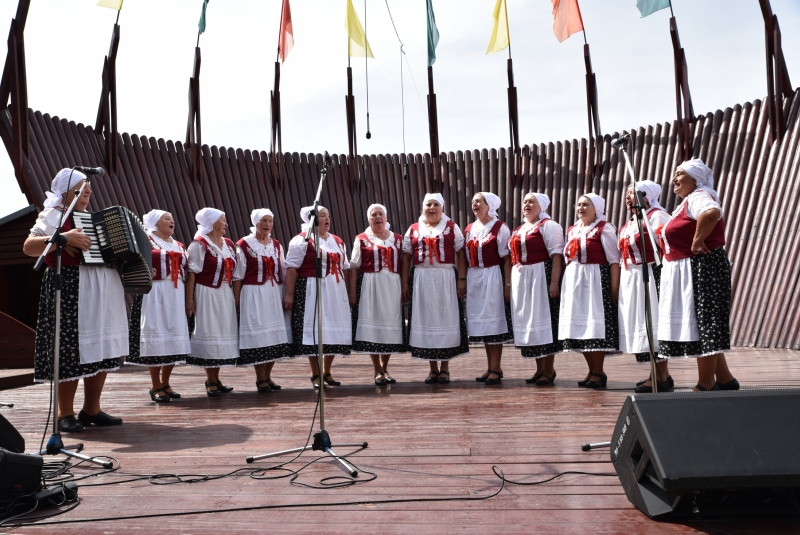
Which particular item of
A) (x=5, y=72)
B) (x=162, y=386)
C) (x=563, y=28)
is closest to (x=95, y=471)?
(x=162, y=386)

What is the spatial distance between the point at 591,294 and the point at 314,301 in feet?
7.14

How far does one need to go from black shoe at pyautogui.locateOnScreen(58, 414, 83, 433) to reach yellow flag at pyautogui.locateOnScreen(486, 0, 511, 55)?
9274 millimetres

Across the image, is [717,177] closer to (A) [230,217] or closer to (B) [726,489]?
(A) [230,217]

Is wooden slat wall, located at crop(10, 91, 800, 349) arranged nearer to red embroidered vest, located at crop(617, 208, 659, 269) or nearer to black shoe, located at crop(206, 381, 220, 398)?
red embroidered vest, located at crop(617, 208, 659, 269)

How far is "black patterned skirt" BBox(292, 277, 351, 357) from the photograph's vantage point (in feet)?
19.2

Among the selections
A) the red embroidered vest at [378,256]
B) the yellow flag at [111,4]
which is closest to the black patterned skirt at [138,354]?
the red embroidered vest at [378,256]

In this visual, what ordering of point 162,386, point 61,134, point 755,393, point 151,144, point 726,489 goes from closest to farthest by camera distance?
1. point 726,489
2. point 755,393
3. point 162,386
4. point 61,134
5. point 151,144

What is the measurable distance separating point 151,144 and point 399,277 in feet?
18.2

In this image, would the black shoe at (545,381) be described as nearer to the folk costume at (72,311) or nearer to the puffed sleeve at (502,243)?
the puffed sleeve at (502,243)

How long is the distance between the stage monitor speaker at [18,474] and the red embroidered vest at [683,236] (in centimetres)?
361

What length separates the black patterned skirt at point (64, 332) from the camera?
4012 mm

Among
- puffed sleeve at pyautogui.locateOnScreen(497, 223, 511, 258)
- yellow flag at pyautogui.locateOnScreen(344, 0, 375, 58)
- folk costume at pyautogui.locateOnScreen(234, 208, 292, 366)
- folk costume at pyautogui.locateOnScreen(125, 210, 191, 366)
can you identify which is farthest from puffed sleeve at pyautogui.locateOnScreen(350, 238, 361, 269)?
yellow flag at pyautogui.locateOnScreen(344, 0, 375, 58)

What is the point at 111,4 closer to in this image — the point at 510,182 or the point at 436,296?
the point at 510,182

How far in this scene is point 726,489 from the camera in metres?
1.98
